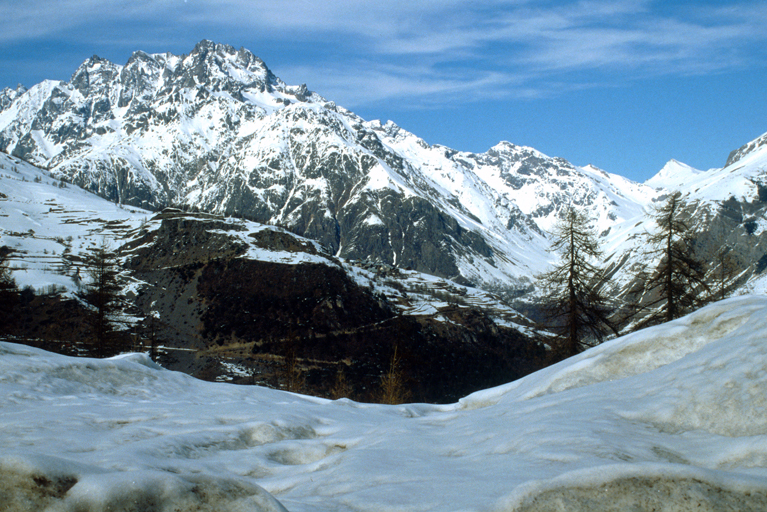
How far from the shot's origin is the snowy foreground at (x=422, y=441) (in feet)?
16.3

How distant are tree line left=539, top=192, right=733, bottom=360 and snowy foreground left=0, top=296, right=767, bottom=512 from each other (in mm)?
14278

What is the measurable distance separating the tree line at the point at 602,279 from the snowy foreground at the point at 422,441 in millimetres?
14278

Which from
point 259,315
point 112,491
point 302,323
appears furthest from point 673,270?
point 259,315

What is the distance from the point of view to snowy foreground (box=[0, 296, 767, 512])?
4957 millimetres

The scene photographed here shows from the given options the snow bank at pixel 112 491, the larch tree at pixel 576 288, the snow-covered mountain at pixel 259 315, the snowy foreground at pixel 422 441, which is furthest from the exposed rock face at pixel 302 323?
the snow bank at pixel 112 491

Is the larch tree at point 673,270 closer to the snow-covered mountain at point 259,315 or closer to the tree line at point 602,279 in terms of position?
the tree line at point 602,279

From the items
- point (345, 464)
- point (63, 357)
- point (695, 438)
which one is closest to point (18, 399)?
point (63, 357)

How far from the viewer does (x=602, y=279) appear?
90.9 feet

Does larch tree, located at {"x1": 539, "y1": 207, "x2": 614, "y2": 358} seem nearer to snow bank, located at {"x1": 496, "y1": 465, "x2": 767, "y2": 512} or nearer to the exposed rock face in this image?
snow bank, located at {"x1": 496, "y1": 465, "x2": 767, "y2": 512}

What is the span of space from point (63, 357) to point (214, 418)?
236 inches

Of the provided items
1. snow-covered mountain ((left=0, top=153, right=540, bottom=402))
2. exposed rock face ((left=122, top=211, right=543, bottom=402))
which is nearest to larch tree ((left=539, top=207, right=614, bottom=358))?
snow-covered mountain ((left=0, top=153, right=540, bottom=402))

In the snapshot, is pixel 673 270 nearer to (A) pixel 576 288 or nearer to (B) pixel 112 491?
(A) pixel 576 288

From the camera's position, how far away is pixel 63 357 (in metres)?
13.7

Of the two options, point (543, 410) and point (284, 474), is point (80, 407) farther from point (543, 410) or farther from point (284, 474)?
point (543, 410)
